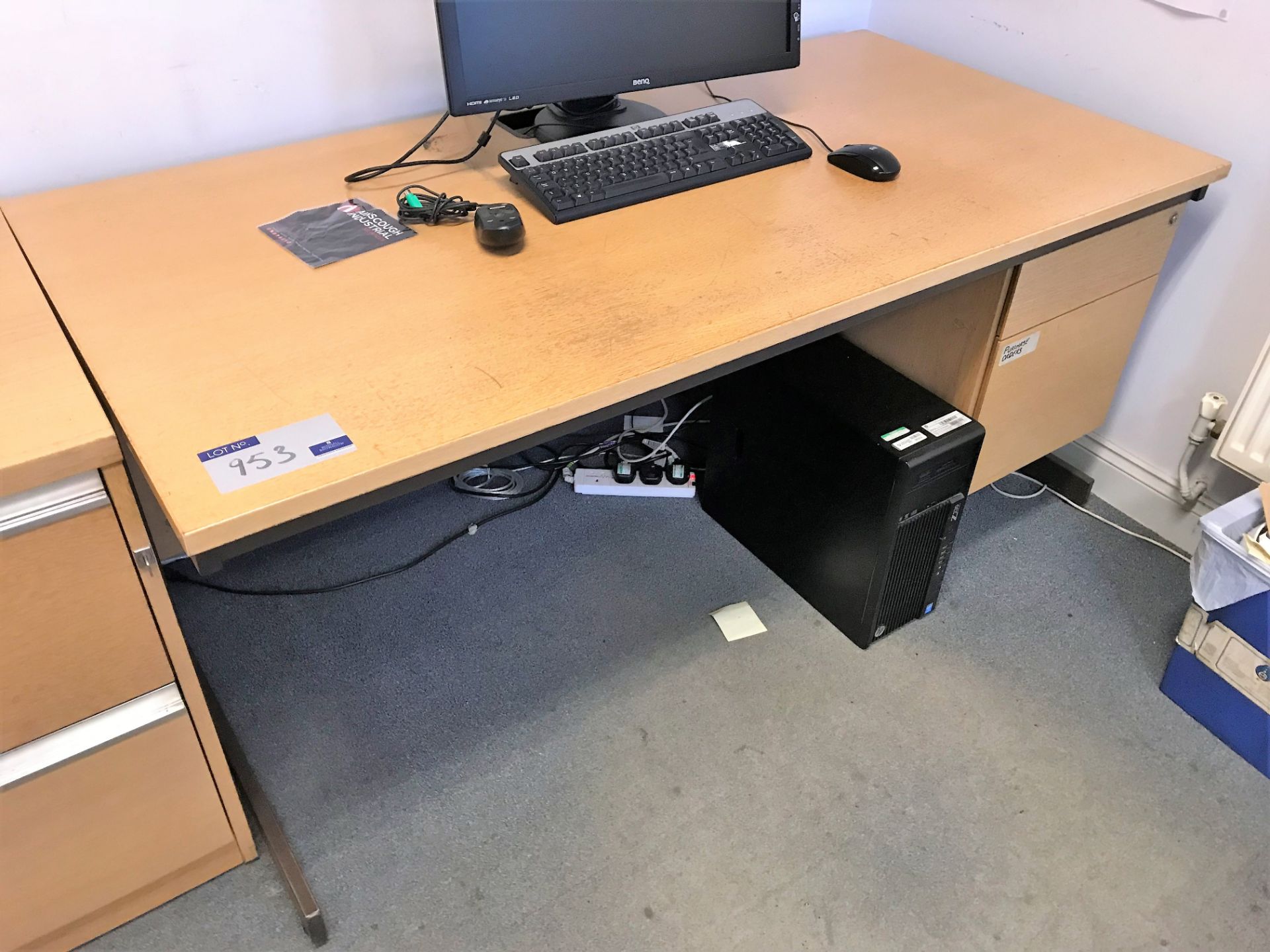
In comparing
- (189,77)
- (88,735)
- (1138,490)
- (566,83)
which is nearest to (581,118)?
(566,83)

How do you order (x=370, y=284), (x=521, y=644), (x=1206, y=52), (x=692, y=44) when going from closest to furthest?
(x=370, y=284) < (x=692, y=44) < (x=1206, y=52) < (x=521, y=644)

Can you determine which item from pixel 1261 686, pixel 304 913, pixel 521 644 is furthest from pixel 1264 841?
pixel 304 913

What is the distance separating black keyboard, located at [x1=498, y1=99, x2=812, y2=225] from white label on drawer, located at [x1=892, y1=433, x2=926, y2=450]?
452 mm

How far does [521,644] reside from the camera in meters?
1.69

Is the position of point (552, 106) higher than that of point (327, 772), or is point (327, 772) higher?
point (552, 106)

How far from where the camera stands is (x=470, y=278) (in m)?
1.13

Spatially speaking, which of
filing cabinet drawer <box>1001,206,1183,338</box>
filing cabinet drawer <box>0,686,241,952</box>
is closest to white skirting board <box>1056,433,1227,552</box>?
filing cabinet drawer <box>1001,206,1183,338</box>

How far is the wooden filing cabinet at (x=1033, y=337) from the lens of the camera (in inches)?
57.2

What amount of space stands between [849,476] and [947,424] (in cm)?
17

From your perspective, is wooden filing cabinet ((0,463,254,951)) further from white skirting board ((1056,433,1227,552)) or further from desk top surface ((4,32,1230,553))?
white skirting board ((1056,433,1227,552))

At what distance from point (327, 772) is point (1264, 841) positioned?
1.42 m

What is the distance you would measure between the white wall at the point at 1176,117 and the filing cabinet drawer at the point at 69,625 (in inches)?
57.5

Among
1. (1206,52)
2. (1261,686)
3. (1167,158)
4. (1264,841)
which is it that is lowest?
(1264,841)

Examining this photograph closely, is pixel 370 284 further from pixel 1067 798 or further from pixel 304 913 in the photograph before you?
pixel 1067 798
